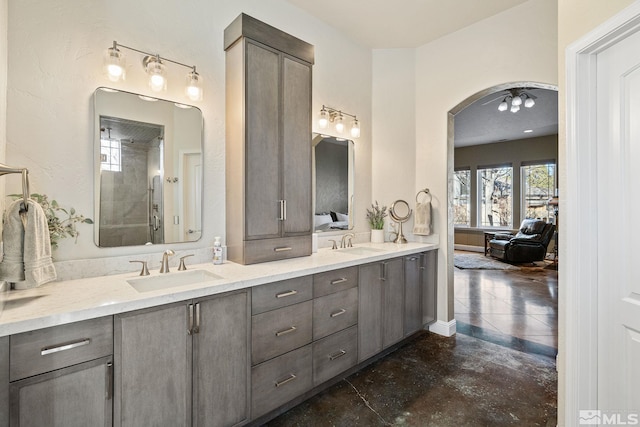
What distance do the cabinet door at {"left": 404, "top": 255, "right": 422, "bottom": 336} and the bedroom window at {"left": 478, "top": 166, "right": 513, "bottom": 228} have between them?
22.8 ft

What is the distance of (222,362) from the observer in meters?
1.70

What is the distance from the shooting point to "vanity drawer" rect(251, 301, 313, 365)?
1843 millimetres

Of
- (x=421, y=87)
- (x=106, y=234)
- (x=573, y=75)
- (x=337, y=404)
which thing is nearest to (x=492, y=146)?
A: (x=421, y=87)

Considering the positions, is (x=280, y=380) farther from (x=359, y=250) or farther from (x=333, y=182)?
(x=333, y=182)

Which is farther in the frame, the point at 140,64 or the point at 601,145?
the point at 140,64

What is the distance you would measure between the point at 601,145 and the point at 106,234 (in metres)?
2.76

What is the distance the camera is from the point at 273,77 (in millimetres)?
2336

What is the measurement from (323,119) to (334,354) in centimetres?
217

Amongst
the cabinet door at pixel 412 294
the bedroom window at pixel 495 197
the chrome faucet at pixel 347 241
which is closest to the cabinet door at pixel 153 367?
the chrome faucet at pixel 347 241

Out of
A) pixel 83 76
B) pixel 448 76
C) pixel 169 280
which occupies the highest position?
pixel 448 76

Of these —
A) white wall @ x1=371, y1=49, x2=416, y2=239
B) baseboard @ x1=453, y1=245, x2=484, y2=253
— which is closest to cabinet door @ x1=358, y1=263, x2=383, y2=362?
white wall @ x1=371, y1=49, x2=416, y2=239

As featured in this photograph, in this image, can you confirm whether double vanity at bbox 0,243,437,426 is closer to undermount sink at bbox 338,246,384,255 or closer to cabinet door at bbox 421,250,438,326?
undermount sink at bbox 338,246,384,255

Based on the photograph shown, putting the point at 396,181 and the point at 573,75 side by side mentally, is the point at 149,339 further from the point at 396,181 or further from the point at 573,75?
the point at 396,181

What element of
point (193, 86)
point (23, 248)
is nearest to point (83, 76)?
point (193, 86)
